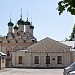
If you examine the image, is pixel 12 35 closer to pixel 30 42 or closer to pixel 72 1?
pixel 30 42

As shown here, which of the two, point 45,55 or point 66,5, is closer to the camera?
point 66,5

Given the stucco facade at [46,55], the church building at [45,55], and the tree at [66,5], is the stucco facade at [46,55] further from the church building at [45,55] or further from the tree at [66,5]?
the tree at [66,5]

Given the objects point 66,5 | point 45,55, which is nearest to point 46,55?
point 45,55

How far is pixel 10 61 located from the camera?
58250 millimetres

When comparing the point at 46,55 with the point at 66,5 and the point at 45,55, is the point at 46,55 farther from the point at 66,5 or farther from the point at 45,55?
the point at 66,5

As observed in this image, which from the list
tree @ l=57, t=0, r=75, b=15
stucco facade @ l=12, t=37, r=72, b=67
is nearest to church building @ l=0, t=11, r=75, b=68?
stucco facade @ l=12, t=37, r=72, b=67

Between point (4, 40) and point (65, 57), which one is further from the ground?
point (4, 40)

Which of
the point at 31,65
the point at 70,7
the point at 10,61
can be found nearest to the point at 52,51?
the point at 31,65

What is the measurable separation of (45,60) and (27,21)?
19043 mm

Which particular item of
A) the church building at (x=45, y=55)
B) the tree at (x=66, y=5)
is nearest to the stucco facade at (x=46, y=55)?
the church building at (x=45, y=55)

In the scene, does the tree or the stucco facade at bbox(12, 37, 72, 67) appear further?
the stucco facade at bbox(12, 37, 72, 67)

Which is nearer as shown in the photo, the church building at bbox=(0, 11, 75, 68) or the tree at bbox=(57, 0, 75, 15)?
the tree at bbox=(57, 0, 75, 15)

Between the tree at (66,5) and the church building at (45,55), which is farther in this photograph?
the church building at (45,55)

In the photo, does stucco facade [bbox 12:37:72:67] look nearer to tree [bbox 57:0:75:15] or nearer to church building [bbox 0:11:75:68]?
church building [bbox 0:11:75:68]
